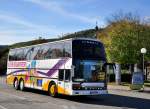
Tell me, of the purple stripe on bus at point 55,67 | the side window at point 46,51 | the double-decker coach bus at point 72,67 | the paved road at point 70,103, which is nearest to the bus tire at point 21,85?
the double-decker coach bus at point 72,67

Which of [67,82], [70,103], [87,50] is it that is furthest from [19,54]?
[70,103]

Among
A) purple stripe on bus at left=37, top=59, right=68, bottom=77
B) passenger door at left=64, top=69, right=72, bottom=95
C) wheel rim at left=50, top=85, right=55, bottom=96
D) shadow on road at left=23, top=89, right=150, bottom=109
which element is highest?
purple stripe on bus at left=37, top=59, right=68, bottom=77

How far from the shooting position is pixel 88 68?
75.7ft

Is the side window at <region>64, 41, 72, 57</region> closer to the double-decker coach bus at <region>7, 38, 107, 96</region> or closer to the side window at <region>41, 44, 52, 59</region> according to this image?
the double-decker coach bus at <region>7, 38, 107, 96</region>

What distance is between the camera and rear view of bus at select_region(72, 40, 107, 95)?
22.8 m

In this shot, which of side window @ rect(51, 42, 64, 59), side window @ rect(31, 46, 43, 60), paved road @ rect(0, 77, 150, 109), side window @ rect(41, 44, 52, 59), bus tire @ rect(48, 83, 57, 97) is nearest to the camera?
paved road @ rect(0, 77, 150, 109)

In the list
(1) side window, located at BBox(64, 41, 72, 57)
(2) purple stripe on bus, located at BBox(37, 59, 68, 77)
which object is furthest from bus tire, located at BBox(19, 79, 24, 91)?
(1) side window, located at BBox(64, 41, 72, 57)

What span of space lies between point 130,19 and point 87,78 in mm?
31224

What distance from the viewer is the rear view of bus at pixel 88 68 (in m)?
22.8

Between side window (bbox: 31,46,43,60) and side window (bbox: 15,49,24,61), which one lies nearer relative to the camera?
side window (bbox: 31,46,43,60)

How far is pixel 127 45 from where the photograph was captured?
140 feet

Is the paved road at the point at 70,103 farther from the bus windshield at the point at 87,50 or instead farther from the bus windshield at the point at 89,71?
the bus windshield at the point at 87,50

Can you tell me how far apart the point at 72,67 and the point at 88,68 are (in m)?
0.95

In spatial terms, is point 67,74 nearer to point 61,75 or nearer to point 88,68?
point 61,75
